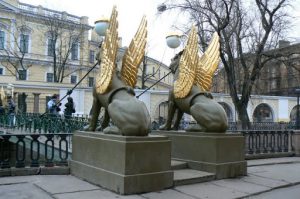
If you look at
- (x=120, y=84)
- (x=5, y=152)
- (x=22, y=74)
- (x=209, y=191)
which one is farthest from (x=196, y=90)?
(x=22, y=74)

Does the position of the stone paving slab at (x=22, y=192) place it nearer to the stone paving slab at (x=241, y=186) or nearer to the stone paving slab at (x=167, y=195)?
the stone paving slab at (x=167, y=195)

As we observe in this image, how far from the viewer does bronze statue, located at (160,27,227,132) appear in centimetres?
842

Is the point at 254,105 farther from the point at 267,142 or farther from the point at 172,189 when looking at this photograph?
the point at 172,189

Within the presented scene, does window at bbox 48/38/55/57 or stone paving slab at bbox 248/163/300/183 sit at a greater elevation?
window at bbox 48/38/55/57

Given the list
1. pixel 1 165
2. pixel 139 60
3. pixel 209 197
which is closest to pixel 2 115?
pixel 1 165

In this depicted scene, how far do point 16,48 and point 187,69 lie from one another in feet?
154

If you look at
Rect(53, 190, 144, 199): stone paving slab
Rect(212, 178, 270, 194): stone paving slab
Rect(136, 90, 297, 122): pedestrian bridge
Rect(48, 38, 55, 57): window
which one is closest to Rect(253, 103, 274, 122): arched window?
Rect(136, 90, 297, 122): pedestrian bridge

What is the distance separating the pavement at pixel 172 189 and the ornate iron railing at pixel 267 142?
2.90 metres

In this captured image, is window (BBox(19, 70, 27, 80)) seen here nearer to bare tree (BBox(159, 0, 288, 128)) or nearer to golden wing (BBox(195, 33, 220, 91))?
bare tree (BBox(159, 0, 288, 128))

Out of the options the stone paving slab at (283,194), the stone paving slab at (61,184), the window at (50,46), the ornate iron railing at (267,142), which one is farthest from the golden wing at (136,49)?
the window at (50,46)

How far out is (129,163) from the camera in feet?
20.8

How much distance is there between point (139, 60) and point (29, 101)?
3186cm

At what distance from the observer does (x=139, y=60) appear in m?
7.47

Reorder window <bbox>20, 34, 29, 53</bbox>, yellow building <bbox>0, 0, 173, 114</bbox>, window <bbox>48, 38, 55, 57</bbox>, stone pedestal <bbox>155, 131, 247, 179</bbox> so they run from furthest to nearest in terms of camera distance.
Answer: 1. window <bbox>20, 34, 29, 53</bbox>
2. yellow building <bbox>0, 0, 173, 114</bbox>
3. window <bbox>48, 38, 55, 57</bbox>
4. stone pedestal <bbox>155, 131, 247, 179</bbox>
